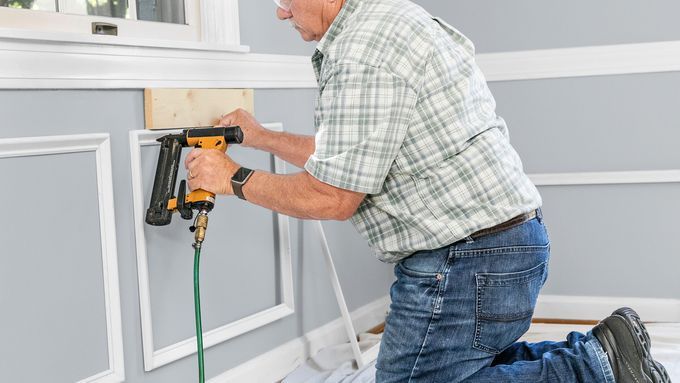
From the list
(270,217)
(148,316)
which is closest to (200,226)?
(148,316)

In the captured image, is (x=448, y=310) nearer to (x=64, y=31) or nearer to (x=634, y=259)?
(x=64, y=31)

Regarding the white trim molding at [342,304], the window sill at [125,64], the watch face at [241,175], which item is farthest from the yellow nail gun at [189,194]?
the white trim molding at [342,304]

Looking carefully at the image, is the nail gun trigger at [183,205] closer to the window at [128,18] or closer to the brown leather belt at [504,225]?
the window at [128,18]

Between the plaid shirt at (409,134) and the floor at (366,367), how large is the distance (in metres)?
1.04

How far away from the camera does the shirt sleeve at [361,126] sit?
5.51 ft

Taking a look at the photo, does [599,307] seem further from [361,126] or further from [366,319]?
[361,126]

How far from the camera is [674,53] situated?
11.5 feet

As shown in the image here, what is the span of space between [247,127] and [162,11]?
18.5 inches

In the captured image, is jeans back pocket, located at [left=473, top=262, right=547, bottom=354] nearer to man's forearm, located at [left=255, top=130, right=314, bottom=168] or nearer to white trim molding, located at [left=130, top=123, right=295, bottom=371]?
man's forearm, located at [left=255, top=130, right=314, bottom=168]

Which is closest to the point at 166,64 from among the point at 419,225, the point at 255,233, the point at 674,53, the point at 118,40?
the point at 118,40

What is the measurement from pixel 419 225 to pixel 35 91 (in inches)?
38.2

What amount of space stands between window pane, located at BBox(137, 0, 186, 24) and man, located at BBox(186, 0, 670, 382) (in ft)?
2.28

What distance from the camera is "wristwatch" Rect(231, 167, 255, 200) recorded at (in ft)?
6.22

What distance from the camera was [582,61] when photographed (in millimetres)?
3633
